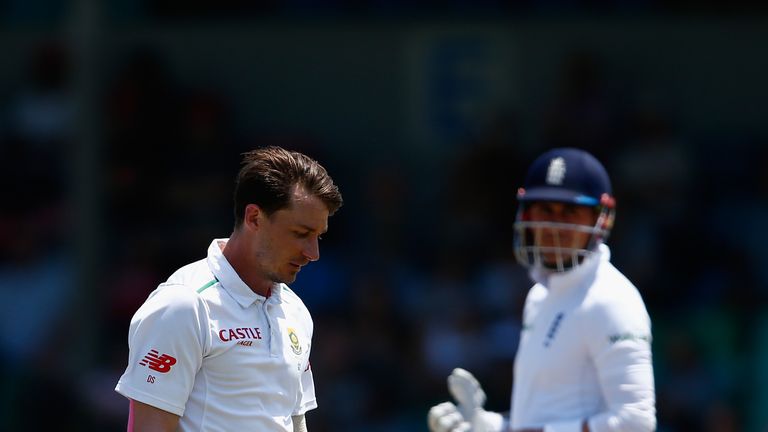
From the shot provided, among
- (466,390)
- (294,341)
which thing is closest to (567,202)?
(466,390)

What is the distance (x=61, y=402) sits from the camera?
9.20 m

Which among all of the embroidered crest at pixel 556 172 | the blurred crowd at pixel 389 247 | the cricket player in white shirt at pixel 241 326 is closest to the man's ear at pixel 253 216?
the cricket player in white shirt at pixel 241 326

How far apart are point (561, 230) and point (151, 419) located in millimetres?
1653

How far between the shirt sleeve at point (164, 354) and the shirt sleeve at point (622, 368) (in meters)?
1.36

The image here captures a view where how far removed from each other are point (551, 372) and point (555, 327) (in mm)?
148

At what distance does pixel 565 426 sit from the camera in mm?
4113

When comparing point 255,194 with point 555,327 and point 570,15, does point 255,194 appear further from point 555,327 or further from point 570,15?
point 570,15

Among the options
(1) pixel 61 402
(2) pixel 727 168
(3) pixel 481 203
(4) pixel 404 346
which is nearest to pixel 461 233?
(3) pixel 481 203

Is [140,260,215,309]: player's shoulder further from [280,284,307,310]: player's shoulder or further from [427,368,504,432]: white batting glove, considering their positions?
[427,368,504,432]: white batting glove

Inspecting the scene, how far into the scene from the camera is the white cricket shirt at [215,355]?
10.7 feet

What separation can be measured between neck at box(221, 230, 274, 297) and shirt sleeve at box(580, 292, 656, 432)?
114 centimetres

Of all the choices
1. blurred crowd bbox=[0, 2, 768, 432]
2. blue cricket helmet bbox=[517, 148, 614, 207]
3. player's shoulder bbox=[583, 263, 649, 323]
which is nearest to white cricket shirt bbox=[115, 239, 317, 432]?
player's shoulder bbox=[583, 263, 649, 323]

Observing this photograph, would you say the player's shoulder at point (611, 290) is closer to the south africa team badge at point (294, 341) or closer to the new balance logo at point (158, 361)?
the south africa team badge at point (294, 341)

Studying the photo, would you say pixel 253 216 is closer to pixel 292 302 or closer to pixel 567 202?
pixel 292 302
